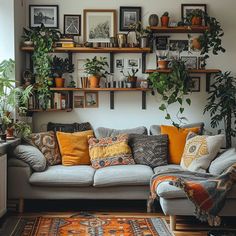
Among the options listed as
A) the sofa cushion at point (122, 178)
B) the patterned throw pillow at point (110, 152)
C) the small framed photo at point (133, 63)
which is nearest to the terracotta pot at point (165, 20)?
the small framed photo at point (133, 63)

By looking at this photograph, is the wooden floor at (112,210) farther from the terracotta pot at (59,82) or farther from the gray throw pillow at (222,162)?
the terracotta pot at (59,82)

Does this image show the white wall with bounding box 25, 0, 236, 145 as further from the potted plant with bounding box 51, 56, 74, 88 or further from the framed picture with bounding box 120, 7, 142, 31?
the potted plant with bounding box 51, 56, 74, 88

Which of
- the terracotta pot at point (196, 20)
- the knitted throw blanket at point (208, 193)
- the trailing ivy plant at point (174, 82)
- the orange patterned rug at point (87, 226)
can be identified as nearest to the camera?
the knitted throw blanket at point (208, 193)

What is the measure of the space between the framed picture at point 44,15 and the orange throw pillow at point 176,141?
2.03 m

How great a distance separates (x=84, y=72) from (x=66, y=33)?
559 mm

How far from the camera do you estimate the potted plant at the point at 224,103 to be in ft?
17.7

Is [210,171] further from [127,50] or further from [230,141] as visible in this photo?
[127,50]

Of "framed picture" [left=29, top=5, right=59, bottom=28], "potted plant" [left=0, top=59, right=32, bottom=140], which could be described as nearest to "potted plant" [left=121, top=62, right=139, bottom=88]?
"framed picture" [left=29, top=5, right=59, bottom=28]

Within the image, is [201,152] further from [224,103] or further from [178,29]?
[178,29]

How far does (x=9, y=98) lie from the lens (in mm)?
5031

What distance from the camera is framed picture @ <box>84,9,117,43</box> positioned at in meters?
5.75

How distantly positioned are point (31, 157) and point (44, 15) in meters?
2.03

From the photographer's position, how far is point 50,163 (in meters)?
5.07

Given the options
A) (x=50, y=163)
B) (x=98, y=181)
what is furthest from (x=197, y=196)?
(x=50, y=163)
